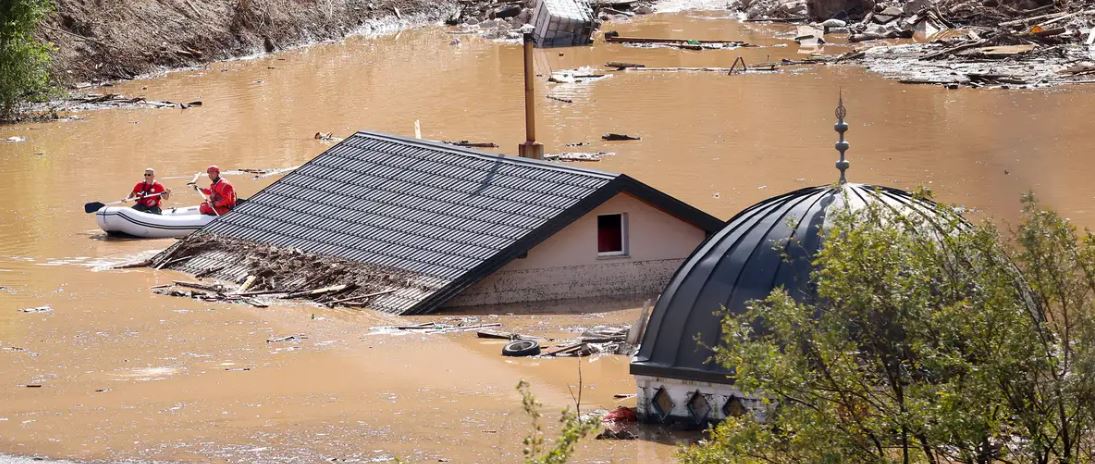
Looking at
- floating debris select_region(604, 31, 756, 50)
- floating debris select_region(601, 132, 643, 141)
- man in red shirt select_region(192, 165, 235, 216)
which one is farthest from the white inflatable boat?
floating debris select_region(604, 31, 756, 50)

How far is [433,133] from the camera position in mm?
40188

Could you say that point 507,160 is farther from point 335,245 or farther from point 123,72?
point 123,72

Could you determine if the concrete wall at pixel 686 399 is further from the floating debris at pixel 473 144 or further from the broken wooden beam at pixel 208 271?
the floating debris at pixel 473 144

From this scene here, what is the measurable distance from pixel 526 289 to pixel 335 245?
2.99 m

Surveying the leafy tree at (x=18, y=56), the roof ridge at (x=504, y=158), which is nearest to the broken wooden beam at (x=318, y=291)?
the roof ridge at (x=504, y=158)

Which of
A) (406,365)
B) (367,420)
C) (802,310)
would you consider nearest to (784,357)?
(802,310)

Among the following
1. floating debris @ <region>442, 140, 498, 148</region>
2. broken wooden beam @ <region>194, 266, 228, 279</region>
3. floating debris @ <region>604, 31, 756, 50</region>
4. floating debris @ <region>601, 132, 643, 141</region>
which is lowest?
broken wooden beam @ <region>194, 266, 228, 279</region>

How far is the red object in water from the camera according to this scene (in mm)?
15734

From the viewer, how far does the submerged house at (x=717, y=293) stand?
48.8ft

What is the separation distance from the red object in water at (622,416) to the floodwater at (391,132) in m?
0.55

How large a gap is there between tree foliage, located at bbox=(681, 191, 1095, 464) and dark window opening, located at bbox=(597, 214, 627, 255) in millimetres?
13036

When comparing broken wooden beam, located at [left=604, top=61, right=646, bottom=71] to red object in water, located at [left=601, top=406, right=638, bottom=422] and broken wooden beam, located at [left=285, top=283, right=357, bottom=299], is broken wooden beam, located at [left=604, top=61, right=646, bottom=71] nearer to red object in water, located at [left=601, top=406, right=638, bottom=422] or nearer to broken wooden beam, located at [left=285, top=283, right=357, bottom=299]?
broken wooden beam, located at [left=285, top=283, right=357, bottom=299]

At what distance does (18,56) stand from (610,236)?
80.6 ft

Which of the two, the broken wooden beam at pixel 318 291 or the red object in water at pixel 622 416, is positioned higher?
the broken wooden beam at pixel 318 291
